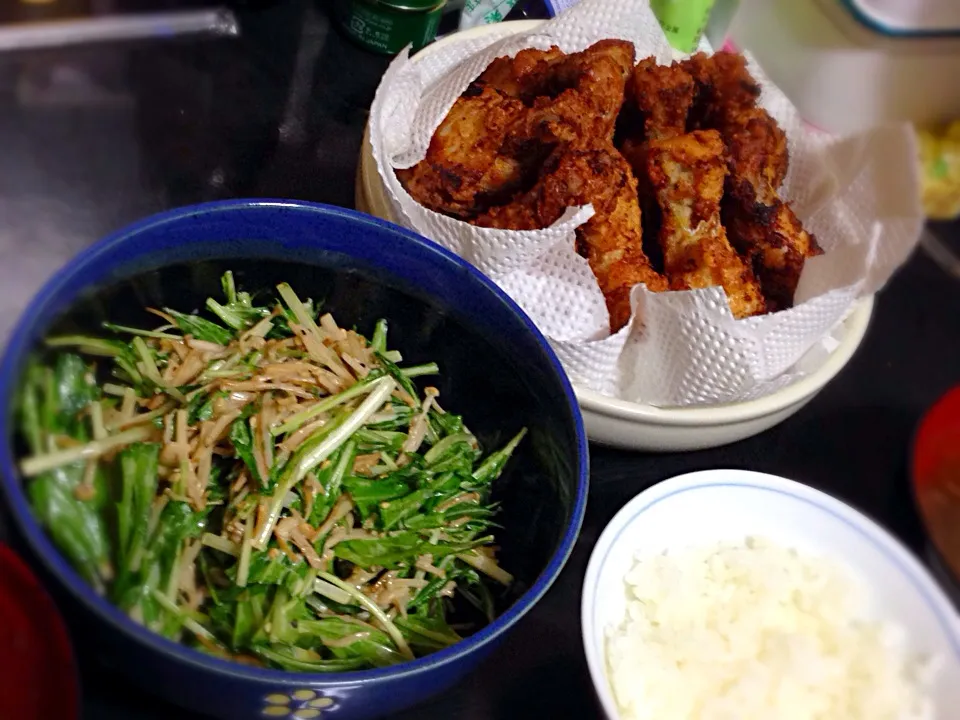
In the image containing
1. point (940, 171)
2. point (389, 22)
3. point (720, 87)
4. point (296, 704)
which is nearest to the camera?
point (296, 704)

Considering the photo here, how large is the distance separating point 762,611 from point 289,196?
0.59 meters

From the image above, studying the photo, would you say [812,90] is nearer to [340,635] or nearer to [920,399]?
[920,399]

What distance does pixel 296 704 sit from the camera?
16.9 inches

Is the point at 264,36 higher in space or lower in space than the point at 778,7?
lower

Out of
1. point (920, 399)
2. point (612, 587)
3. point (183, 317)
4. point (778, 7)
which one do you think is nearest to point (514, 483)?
point (612, 587)

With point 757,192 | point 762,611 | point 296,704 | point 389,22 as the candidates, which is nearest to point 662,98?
point 757,192

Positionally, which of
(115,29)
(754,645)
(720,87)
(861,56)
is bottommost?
(754,645)

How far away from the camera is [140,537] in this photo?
46cm

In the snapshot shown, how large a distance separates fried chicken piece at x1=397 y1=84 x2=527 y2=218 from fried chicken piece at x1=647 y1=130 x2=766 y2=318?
0.14 meters

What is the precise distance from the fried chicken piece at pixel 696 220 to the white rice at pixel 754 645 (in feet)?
0.77

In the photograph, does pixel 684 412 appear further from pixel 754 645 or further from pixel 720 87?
pixel 720 87

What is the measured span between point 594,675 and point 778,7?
0.68 m

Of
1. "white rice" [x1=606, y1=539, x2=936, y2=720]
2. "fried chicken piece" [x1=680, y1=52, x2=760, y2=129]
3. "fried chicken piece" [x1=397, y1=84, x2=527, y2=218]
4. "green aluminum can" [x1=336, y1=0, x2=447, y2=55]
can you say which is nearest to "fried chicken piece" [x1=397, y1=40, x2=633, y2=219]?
"fried chicken piece" [x1=397, y1=84, x2=527, y2=218]

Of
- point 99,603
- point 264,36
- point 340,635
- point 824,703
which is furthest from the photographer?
point 264,36
